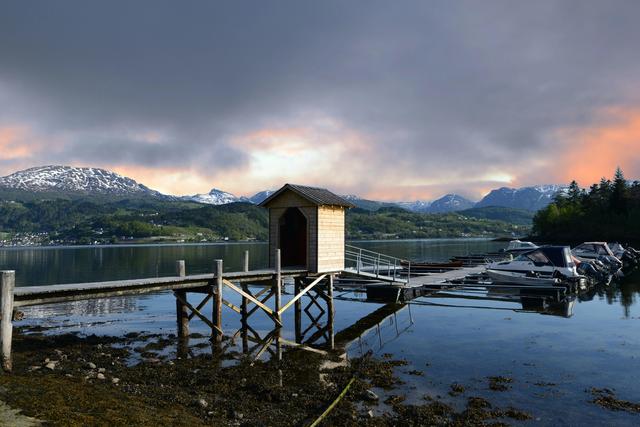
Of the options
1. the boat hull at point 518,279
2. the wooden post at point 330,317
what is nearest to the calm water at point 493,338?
the wooden post at point 330,317

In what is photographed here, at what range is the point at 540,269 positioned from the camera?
37.2 metres

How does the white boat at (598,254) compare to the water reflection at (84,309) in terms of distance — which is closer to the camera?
the water reflection at (84,309)

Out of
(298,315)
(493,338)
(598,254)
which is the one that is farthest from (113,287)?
(598,254)

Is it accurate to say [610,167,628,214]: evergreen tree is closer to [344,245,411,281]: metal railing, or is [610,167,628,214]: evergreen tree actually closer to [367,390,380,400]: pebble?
[344,245,411,281]: metal railing

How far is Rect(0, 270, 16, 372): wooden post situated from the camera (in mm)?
13273

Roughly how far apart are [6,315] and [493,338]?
19944 millimetres

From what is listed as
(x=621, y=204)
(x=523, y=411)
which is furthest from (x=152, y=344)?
(x=621, y=204)

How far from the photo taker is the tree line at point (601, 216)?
115125 millimetres

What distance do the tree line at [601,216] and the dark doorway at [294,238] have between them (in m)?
111

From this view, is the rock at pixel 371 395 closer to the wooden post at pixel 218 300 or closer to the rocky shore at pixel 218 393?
the rocky shore at pixel 218 393

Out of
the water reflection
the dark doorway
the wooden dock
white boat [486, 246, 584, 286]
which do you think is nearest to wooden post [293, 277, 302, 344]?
the wooden dock

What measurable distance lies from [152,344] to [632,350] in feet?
69.6

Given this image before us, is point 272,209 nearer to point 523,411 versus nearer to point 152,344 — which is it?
point 152,344

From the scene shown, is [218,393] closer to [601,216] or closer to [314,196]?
[314,196]
